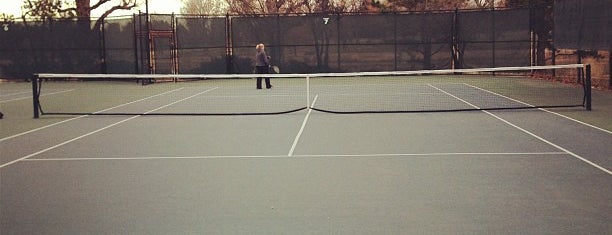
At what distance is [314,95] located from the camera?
21234 millimetres

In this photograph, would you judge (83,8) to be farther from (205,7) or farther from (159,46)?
(205,7)

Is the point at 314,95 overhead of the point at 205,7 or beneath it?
beneath

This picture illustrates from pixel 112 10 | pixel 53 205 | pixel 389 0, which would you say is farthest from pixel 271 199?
pixel 112 10

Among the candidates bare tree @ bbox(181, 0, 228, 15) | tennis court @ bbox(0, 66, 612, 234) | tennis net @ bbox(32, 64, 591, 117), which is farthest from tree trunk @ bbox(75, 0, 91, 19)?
tennis court @ bbox(0, 66, 612, 234)

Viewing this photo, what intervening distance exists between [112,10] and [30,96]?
1503 cm

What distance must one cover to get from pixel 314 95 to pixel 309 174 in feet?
42.5

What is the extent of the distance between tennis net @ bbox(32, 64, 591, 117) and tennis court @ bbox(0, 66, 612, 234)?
1.00 meters

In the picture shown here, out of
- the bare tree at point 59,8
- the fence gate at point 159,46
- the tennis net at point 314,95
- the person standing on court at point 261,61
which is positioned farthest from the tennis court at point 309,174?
the bare tree at point 59,8

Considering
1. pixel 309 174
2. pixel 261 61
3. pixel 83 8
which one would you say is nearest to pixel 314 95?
pixel 261 61

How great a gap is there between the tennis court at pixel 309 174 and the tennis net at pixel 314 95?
1.00 meters

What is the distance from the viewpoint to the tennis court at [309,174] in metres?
6.11

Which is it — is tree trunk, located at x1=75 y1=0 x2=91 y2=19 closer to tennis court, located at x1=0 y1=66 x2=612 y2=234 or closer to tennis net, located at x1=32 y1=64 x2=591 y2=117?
tennis net, located at x1=32 y1=64 x2=591 y2=117

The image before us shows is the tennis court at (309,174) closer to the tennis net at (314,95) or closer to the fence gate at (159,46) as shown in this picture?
the tennis net at (314,95)

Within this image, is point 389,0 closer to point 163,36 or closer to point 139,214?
point 163,36
